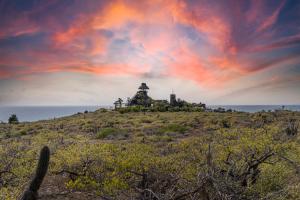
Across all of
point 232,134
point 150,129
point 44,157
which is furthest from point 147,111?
point 44,157

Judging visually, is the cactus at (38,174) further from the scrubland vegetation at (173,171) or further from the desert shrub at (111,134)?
the desert shrub at (111,134)

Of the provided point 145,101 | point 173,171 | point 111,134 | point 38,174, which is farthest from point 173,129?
Answer: point 145,101

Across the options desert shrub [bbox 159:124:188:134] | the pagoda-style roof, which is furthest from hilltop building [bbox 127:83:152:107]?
desert shrub [bbox 159:124:188:134]

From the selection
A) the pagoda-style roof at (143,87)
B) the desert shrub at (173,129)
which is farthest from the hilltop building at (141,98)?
the desert shrub at (173,129)

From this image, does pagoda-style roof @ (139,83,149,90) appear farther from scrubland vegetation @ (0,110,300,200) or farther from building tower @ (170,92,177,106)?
scrubland vegetation @ (0,110,300,200)

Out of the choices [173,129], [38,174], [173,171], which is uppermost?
[38,174]

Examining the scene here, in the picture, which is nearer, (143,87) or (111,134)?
(111,134)

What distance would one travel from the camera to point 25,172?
11867 millimetres

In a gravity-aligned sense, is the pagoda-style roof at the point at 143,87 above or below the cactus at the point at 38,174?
above

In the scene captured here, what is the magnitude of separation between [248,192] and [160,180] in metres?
3.19

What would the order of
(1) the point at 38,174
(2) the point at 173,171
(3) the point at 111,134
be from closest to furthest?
(1) the point at 38,174 < (2) the point at 173,171 < (3) the point at 111,134

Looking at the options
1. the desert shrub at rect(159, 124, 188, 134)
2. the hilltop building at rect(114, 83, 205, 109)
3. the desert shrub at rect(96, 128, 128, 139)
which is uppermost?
the hilltop building at rect(114, 83, 205, 109)

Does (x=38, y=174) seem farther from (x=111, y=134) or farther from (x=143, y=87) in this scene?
(x=143, y=87)

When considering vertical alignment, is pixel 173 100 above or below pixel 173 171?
above
